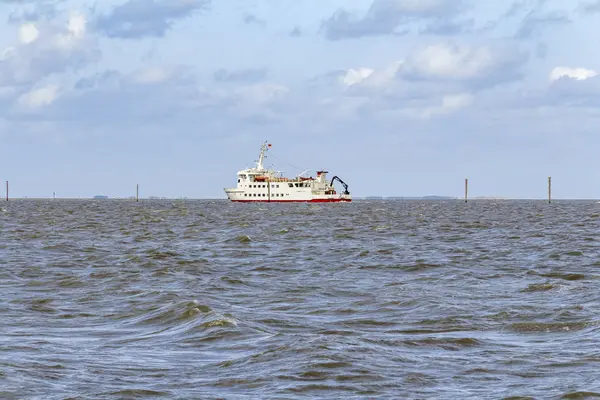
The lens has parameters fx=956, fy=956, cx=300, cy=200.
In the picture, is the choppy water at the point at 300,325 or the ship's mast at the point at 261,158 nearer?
the choppy water at the point at 300,325

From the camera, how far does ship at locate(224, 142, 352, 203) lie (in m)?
167

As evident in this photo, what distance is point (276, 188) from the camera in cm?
16738

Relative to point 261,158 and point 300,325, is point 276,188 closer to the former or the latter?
point 261,158

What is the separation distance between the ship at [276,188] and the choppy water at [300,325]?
13508cm

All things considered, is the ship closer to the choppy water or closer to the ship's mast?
the ship's mast

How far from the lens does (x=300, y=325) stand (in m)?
15.6

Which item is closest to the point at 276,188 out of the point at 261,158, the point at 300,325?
the point at 261,158

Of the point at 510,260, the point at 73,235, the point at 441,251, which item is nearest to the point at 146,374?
the point at 510,260

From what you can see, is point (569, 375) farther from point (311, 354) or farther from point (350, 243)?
point (350, 243)

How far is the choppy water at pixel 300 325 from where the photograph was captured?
10727 mm

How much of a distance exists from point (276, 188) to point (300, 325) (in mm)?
151930

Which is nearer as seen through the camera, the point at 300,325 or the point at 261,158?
the point at 300,325

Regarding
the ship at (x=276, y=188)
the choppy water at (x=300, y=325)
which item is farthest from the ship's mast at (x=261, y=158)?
the choppy water at (x=300, y=325)

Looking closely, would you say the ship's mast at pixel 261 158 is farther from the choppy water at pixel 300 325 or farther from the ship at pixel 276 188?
the choppy water at pixel 300 325
